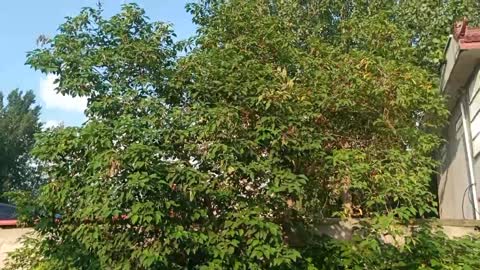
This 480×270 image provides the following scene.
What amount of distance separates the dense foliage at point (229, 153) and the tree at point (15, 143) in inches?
1032

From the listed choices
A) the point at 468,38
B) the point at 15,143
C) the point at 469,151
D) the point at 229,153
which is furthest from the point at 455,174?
the point at 15,143

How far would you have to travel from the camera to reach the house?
5883mm

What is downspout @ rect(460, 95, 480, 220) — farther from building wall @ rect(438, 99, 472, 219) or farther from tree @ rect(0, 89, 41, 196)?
tree @ rect(0, 89, 41, 196)

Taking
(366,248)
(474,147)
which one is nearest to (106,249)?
(366,248)

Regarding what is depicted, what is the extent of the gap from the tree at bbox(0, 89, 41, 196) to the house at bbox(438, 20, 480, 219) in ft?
83.3

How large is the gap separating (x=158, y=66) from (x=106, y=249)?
6.06 ft

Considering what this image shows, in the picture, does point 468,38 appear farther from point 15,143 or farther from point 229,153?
point 15,143

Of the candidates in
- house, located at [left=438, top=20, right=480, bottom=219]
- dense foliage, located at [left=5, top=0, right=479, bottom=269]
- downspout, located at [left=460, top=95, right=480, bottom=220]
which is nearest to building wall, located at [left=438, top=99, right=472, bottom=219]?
house, located at [left=438, top=20, right=480, bottom=219]

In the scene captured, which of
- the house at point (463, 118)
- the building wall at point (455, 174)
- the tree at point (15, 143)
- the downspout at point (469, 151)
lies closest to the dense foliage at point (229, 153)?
the house at point (463, 118)

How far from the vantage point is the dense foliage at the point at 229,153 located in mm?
4590

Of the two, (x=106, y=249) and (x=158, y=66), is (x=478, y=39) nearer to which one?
(x=158, y=66)

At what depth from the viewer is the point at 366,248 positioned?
213 inches

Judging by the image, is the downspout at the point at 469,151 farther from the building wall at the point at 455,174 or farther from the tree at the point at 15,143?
the tree at the point at 15,143

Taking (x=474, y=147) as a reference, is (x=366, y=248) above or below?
below
